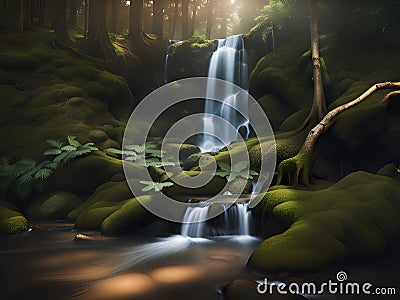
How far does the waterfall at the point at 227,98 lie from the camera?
16.6 metres

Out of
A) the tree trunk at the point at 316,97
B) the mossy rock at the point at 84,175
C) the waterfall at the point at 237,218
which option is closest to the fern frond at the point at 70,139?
the mossy rock at the point at 84,175

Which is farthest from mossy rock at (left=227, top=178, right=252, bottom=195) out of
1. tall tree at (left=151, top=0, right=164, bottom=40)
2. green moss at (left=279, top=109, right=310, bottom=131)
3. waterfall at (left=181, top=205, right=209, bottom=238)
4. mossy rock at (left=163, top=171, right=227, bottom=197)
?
tall tree at (left=151, top=0, right=164, bottom=40)

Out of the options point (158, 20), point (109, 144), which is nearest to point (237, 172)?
point (109, 144)

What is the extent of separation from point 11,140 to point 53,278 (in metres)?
8.62

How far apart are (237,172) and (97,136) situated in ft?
18.7

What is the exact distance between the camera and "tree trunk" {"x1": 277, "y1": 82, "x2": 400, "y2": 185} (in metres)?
9.03

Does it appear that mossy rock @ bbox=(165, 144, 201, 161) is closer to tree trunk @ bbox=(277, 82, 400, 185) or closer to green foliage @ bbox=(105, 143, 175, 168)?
green foliage @ bbox=(105, 143, 175, 168)

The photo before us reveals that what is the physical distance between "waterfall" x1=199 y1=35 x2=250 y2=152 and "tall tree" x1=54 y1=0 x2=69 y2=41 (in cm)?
860

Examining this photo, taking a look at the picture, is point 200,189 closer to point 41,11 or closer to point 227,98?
point 227,98

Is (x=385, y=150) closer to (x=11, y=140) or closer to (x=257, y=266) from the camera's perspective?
(x=257, y=266)

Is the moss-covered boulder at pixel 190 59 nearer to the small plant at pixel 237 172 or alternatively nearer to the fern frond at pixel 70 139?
the fern frond at pixel 70 139

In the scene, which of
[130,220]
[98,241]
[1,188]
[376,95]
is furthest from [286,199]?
[1,188]

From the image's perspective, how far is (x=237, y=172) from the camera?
9.98m

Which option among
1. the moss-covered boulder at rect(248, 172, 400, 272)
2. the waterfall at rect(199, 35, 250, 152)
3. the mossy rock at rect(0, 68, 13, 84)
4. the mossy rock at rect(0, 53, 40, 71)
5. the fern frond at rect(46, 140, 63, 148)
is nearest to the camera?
the moss-covered boulder at rect(248, 172, 400, 272)
